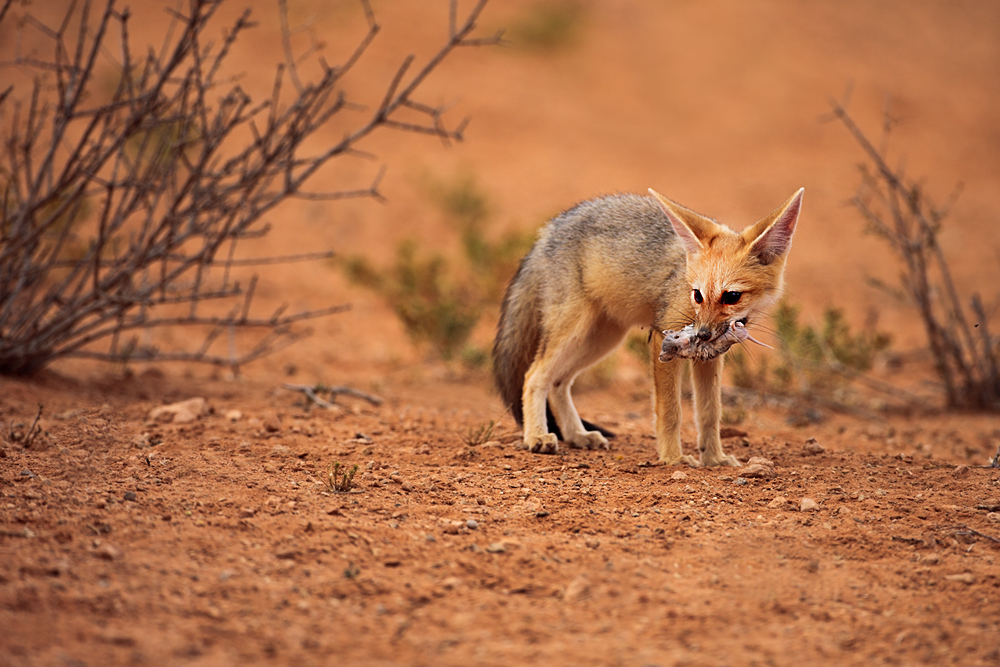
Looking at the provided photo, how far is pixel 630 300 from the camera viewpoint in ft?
14.9

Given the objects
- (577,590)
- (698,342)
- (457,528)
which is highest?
(698,342)

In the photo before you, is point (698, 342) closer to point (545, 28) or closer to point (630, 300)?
point (630, 300)

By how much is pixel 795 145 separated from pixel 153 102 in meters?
13.8

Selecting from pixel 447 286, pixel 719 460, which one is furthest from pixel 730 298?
pixel 447 286

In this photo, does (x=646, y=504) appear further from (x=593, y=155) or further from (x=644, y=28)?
(x=644, y=28)

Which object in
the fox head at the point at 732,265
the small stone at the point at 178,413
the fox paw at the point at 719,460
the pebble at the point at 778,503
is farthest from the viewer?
the small stone at the point at 178,413

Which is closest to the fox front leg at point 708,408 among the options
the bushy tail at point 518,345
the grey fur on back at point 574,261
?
the grey fur on back at point 574,261

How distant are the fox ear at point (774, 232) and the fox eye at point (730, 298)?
0.71ft

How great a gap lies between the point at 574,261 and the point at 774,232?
1198mm

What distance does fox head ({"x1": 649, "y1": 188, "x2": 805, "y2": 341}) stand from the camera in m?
3.80

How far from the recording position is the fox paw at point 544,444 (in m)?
4.55

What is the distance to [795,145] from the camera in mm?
16312

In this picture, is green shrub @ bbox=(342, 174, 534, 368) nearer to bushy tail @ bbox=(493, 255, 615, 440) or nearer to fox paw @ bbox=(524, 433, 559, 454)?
bushy tail @ bbox=(493, 255, 615, 440)

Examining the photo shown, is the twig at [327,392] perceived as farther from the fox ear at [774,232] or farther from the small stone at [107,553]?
the fox ear at [774,232]
